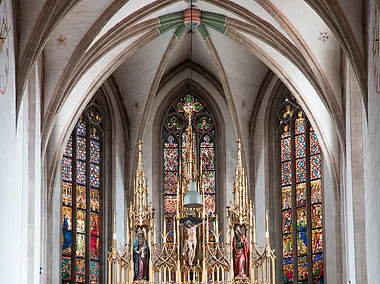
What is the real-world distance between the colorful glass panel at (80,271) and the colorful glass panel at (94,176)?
197cm

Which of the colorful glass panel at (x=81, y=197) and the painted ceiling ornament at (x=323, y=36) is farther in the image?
the colorful glass panel at (x=81, y=197)

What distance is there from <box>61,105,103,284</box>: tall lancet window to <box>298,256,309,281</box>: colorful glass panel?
4750 mm

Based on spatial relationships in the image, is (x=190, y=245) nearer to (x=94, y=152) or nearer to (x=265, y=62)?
(x=265, y=62)

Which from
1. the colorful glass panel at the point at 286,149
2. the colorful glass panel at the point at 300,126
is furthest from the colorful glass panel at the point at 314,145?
the colorful glass panel at the point at 286,149

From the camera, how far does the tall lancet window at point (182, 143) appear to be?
29.6 metres

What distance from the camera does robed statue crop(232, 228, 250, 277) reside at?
2500cm

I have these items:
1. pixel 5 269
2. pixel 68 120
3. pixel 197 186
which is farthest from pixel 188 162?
pixel 5 269

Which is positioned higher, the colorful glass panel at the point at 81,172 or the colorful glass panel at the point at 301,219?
the colorful glass panel at the point at 81,172

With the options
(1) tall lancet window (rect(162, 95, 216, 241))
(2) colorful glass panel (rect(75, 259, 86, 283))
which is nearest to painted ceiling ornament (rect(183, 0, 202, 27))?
(1) tall lancet window (rect(162, 95, 216, 241))

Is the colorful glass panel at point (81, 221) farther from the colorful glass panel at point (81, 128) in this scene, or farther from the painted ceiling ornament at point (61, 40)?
the painted ceiling ornament at point (61, 40)

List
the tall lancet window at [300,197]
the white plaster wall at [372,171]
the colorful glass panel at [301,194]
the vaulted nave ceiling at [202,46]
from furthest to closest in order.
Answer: the colorful glass panel at [301,194] → the tall lancet window at [300,197] → the vaulted nave ceiling at [202,46] → the white plaster wall at [372,171]

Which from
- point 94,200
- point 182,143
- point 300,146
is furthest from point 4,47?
point 182,143

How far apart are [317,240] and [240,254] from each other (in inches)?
116

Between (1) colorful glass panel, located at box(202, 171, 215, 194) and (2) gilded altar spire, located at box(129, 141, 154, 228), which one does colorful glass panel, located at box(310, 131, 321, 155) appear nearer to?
(1) colorful glass panel, located at box(202, 171, 215, 194)
